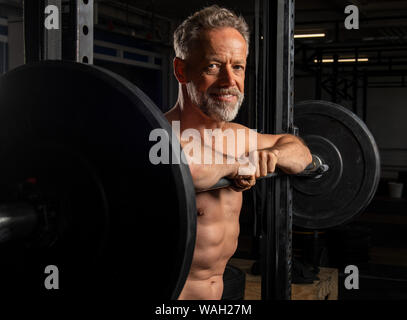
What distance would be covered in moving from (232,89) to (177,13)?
6.09m

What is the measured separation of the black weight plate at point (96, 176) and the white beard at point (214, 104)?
34.0 inches

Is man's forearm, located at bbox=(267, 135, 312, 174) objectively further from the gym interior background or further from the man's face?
the gym interior background

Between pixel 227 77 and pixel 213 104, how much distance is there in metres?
0.10

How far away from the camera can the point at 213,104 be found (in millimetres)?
1527

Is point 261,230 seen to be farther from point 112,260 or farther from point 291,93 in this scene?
→ point 112,260

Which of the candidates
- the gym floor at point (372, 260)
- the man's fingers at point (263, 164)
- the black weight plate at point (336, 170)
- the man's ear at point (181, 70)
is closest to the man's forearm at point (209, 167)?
the man's fingers at point (263, 164)

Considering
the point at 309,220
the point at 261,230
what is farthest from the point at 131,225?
the point at 309,220

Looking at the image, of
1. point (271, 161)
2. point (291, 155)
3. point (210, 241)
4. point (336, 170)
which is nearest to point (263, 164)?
point (271, 161)

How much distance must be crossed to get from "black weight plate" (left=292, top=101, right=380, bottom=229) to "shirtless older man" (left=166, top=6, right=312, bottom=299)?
0.30m

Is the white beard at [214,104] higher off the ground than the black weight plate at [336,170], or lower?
higher

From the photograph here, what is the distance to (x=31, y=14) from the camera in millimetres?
926

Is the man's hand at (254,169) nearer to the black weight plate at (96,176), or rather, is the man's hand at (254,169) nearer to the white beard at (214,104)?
the white beard at (214,104)

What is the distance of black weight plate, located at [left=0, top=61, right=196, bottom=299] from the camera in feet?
2.14

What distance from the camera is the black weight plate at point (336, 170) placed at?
6.23 ft
